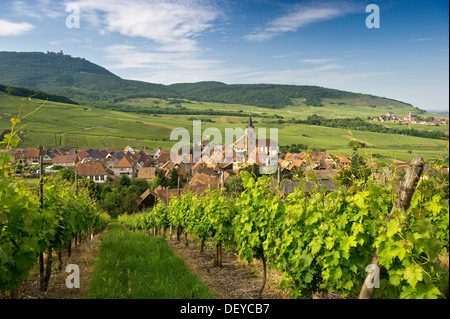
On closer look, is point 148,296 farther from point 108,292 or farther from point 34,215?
point 34,215

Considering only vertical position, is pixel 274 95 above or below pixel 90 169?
above

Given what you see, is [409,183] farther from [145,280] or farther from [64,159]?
[64,159]

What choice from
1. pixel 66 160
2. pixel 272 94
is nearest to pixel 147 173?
pixel 66 160

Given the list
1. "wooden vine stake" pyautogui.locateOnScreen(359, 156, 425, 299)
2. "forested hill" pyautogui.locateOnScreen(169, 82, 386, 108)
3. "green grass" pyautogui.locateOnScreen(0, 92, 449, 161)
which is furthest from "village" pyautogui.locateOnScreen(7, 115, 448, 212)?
"forested hill" pyautogui.locateOnScreen(169, 82, 386, 108)

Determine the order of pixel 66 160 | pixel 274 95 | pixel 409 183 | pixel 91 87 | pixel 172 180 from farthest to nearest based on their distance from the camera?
pixel 91 87 < pixel 274 95 < pixel 66 160 < pixel 172 180 < pixel 409 183

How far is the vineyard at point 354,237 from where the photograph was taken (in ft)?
8.84

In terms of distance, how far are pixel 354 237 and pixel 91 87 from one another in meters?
209

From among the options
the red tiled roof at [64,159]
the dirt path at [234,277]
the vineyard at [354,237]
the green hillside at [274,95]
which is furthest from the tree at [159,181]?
the green hillside at [274,95]

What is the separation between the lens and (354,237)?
3191mm

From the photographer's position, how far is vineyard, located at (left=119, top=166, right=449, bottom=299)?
2693 mm

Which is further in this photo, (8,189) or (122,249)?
(122,249)
